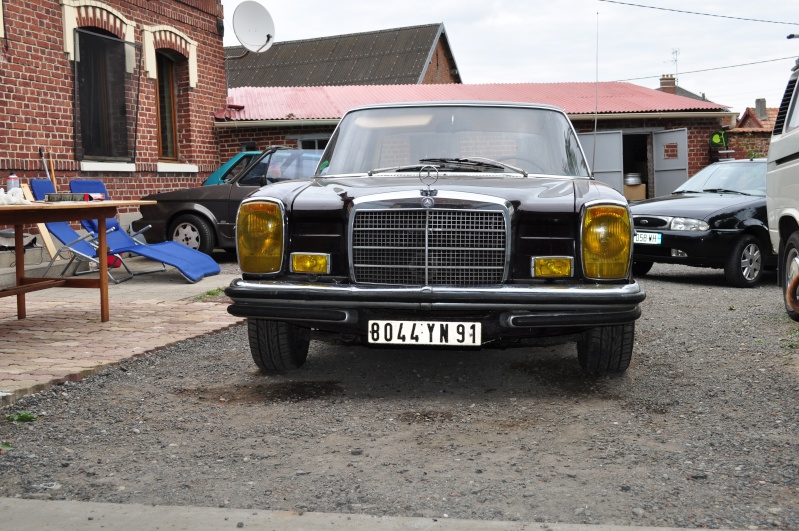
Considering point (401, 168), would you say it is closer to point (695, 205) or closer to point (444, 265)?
point (444, 265)

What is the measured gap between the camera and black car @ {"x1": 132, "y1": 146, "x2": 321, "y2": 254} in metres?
12.0

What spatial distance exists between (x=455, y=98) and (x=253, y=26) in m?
6.41

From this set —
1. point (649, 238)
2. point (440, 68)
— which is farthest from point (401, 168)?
point (440, 68)

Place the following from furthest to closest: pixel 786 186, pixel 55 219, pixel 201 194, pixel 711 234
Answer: pixel 201 194
pixel 711 234
pixel 786 186
pixel 55 219

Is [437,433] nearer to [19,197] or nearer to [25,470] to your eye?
[25,470]

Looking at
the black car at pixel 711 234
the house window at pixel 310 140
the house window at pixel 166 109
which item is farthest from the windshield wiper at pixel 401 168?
the house window at pixel 310 140

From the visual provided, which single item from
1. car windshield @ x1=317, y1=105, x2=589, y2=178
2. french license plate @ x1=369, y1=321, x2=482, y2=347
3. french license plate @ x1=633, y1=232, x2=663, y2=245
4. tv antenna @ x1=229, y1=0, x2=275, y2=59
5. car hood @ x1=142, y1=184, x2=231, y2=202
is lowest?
french license plate @ x1=369, y1=321, x2=482, y2=347

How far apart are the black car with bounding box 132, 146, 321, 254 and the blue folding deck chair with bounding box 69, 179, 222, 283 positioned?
166cm

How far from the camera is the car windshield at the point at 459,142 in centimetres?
548

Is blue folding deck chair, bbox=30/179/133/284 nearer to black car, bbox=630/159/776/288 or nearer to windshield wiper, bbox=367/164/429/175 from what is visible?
windshield wiper, bbox=367/164/429/175

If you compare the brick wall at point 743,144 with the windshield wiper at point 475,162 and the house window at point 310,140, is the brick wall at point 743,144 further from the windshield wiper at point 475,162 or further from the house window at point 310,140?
the windshield wiper at point 475,162

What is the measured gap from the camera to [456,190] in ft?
15.2

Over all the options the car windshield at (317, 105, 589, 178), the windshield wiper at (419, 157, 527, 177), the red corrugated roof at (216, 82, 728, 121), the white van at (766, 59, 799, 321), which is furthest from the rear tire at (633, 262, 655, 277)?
the red corrugated roof at (216, 82, 728, 121)

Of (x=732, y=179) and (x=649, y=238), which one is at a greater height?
(x=732, y=179)
